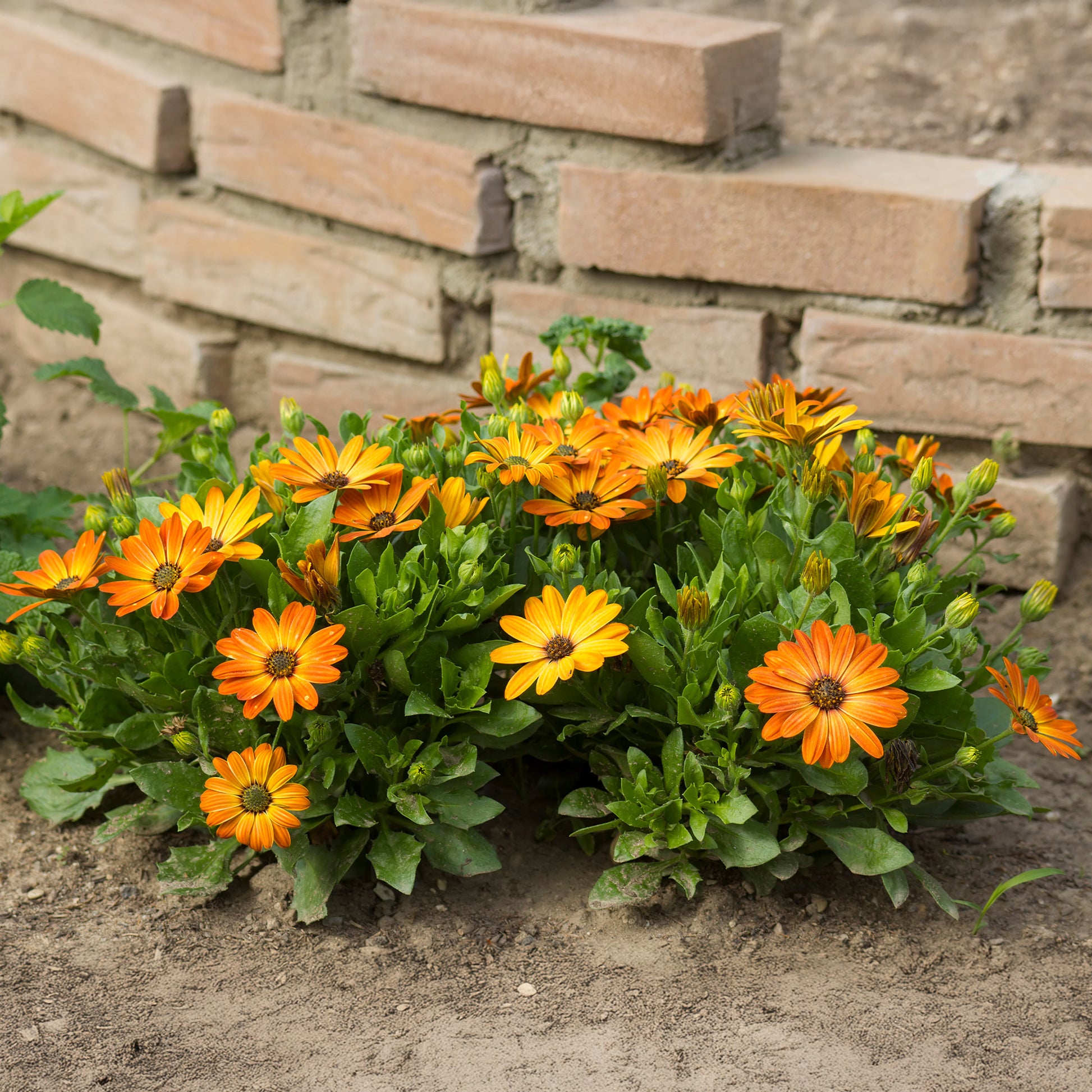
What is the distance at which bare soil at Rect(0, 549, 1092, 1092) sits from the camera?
124 centimetres

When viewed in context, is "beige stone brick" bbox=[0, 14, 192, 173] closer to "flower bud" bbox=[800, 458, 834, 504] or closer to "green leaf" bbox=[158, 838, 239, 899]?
"green leaf" bbox=[158, 838, 239, 899]

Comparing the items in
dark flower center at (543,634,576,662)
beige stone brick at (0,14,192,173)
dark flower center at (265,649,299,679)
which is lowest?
dark flower center at (265,649,299,679)

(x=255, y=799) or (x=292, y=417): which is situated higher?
(x=292, y=417)

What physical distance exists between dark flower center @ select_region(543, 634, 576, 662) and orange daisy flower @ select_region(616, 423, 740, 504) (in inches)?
9.3

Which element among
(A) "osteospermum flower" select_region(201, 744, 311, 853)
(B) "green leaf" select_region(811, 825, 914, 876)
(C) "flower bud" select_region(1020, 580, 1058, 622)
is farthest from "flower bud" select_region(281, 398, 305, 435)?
(C) "flower bud" select_region(1020, 580, 1058, 622)

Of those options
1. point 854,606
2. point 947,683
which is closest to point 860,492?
point 854,606

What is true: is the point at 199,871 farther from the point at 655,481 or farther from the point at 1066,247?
the point at 1066,247

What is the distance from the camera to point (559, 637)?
1.34 meters

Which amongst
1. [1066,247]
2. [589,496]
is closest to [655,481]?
[589,496]

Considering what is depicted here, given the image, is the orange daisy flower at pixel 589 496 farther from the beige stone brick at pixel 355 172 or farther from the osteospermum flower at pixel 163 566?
the beige stone brick at pixel 355 172

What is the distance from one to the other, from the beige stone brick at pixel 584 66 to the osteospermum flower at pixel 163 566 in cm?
103

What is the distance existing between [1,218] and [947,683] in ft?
4.93

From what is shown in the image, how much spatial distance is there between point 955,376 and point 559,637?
3.11ft

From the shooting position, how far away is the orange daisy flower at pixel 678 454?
4.83ft
